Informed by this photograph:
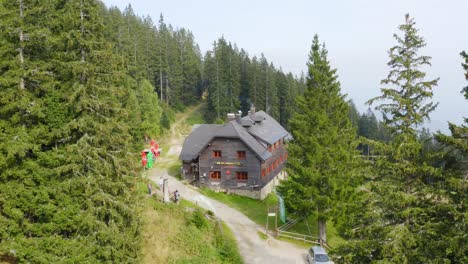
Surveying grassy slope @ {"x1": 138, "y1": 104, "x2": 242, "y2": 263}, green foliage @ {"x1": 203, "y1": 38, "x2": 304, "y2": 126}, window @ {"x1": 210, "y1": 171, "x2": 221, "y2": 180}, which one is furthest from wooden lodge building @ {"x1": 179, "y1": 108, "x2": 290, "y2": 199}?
green foliage @ {"x1": 203, "y1": 38, "x2": 304, "y2": 126}

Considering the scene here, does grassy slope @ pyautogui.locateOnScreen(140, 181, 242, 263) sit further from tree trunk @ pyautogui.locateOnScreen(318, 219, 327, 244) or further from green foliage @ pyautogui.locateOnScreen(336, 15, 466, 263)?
green foliage @ pyautogui.locateOnScreen(336, 15, 466, 263)

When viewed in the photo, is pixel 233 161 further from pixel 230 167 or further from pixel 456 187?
pixel 456 187

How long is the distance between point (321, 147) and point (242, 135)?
1676 centimetres

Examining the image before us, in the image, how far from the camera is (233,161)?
155ft

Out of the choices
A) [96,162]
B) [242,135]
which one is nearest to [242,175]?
[242,135]

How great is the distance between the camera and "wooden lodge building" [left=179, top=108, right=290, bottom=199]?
4662cm

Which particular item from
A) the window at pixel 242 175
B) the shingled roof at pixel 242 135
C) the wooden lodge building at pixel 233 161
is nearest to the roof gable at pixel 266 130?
the shingled roof at pixel 242 135

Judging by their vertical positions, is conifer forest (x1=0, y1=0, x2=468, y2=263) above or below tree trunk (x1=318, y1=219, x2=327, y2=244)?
above

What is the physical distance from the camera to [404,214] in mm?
17859

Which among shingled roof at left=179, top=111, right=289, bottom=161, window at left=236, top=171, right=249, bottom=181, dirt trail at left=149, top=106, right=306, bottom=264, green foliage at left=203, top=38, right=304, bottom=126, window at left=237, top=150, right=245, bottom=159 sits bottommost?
dirt trail at left=149, top=106, right=306, bottom=264

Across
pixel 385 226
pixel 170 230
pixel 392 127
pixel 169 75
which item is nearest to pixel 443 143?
pixel 392 127

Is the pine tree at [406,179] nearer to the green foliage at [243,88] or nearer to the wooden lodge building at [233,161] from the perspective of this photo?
the wooden lodge building at [233,161]

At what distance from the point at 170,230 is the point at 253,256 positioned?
6634 millimetres

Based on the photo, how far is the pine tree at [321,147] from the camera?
31.7 m
